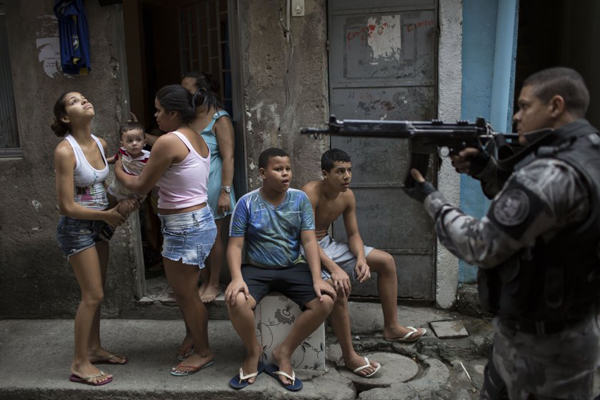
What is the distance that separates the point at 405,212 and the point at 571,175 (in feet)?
9.00

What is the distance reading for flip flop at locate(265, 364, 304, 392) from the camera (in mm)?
3675

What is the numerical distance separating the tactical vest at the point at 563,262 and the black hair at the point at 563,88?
0.09 m

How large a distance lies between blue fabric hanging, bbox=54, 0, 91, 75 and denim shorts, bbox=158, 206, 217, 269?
163 cm

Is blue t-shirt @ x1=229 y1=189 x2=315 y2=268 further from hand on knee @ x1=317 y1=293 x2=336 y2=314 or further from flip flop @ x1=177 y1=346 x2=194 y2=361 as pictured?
flip flop @ x1=177 y1=346 x2=194 y2=361

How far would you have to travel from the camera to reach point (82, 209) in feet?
11.8

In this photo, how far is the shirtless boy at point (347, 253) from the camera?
3.95 meters

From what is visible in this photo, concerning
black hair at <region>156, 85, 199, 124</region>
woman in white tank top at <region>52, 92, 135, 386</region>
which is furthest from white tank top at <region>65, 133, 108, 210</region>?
black hair at <region>156, 85, 199, 124</region>

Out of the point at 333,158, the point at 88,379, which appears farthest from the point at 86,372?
the point at 333,158

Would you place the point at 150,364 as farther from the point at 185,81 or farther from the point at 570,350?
the point at 570,350

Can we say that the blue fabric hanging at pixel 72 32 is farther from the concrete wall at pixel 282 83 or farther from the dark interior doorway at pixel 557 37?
the dark interior doorway at pixel 557 37

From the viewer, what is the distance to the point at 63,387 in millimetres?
3740

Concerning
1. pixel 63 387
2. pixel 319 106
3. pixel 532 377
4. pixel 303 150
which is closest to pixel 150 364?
pixel 63 387

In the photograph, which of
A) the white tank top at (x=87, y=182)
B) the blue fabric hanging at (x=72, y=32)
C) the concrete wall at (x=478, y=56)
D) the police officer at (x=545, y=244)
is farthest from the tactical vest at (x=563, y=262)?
the blue fabric hanging at (x=72, y=32)

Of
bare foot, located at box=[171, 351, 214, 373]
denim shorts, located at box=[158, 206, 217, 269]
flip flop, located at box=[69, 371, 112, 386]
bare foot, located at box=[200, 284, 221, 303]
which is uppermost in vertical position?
denim shorts, located at box=[158, 206, 217, 269]
